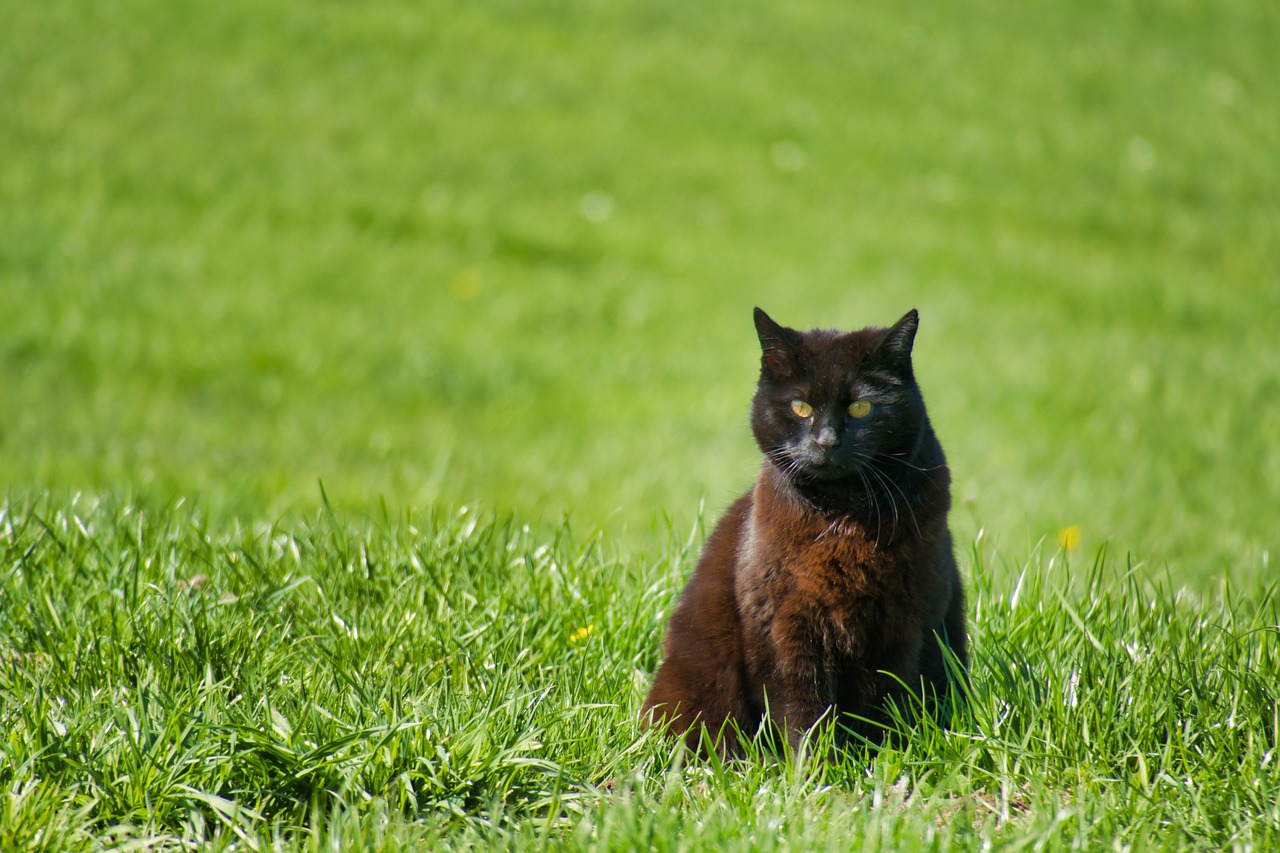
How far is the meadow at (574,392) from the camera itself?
233 centimetres

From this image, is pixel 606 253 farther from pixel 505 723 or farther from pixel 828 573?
pixel 505 723

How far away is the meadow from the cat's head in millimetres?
613

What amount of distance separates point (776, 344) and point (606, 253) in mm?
6463

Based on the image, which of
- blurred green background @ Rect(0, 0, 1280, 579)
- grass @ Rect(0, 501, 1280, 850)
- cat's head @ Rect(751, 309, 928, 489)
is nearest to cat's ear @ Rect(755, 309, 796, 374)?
cat's head @ Rect(751, 309, 928, 489)

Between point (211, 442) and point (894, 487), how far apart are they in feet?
14.7

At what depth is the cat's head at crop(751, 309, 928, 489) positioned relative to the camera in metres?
2.60

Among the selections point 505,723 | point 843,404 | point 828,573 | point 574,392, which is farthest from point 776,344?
point 574,392

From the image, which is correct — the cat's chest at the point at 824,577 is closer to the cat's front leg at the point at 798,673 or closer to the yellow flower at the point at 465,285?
the cat's front leg at the point at 798,673

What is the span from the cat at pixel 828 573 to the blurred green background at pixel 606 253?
4.56 ft

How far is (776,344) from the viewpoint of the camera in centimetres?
274

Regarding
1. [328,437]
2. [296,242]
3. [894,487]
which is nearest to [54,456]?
[328,437]

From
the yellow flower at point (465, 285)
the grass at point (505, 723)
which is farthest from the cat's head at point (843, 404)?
the yellow flower at point (465, 285)

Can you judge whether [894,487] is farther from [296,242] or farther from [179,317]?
[296,242]

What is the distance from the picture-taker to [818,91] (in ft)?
41.4
